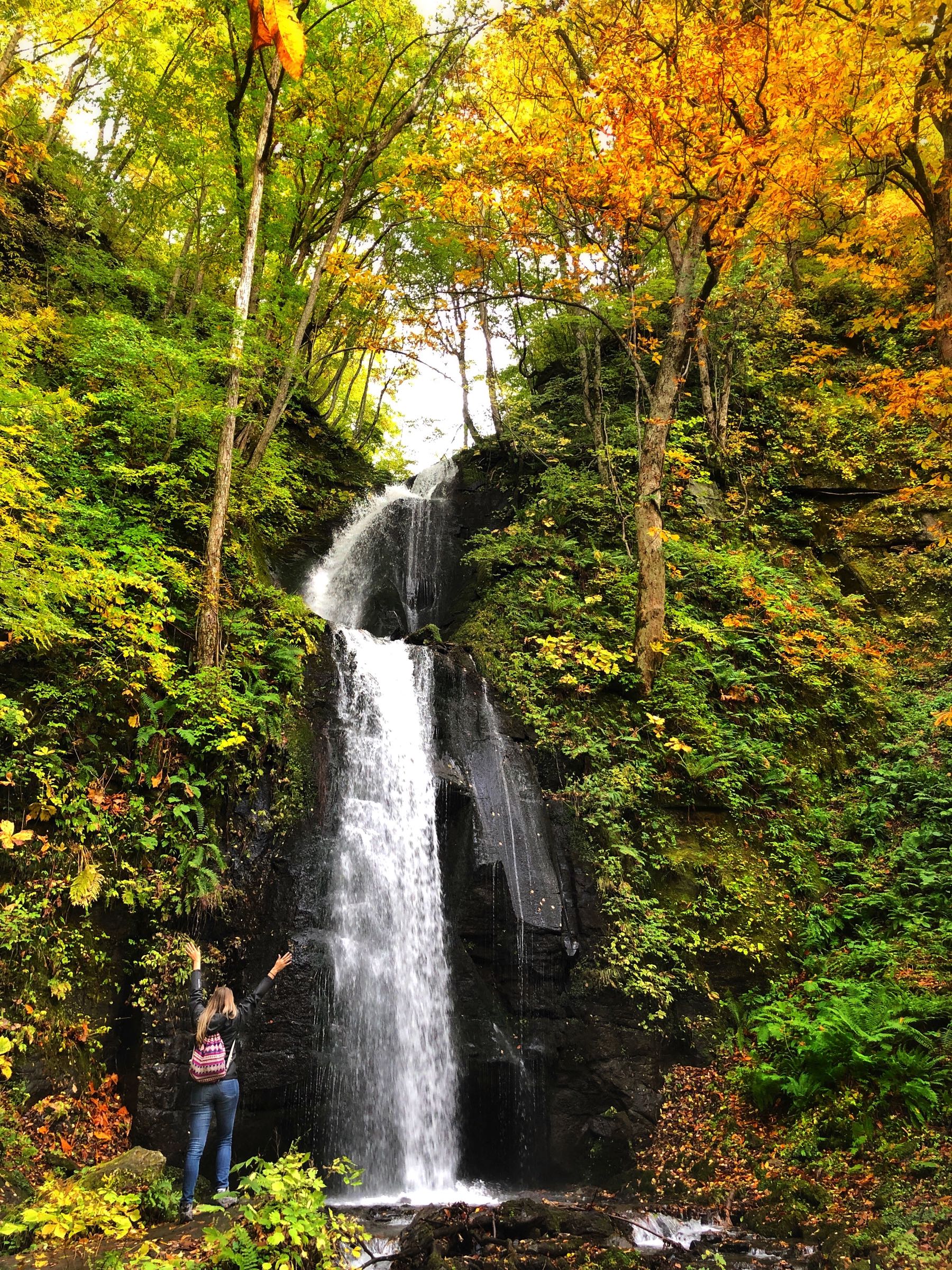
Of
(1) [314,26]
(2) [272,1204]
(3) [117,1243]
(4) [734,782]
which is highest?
(1) [314,26]

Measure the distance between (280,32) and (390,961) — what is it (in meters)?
12.2

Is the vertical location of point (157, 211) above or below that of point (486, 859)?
above

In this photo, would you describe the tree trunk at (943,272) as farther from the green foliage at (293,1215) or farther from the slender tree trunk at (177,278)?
the slender tree trunk at (177,278)

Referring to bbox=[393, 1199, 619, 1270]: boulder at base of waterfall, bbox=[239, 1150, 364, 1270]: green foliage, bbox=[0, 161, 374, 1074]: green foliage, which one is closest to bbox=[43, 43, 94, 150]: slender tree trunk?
bbox=[0, 161, 374, 1074]: green foliage

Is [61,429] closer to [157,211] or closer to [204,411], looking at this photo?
[204,411]

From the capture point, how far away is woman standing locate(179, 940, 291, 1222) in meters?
4.88

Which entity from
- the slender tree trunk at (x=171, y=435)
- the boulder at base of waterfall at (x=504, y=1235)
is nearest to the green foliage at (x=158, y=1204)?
the boulder at base of waterfall at (x=504, y=1235)

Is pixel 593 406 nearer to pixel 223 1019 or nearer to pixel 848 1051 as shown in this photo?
pixel 848 1051

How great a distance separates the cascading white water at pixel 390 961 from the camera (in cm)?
716

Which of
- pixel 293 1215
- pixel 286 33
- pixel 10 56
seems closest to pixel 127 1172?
pixel 293 1215

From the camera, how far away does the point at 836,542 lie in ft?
42.9

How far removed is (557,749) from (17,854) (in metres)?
6.60

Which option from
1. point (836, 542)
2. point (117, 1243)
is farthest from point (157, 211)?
point (117, 1243)

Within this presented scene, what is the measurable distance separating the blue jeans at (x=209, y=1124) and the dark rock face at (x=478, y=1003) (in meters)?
1.18
